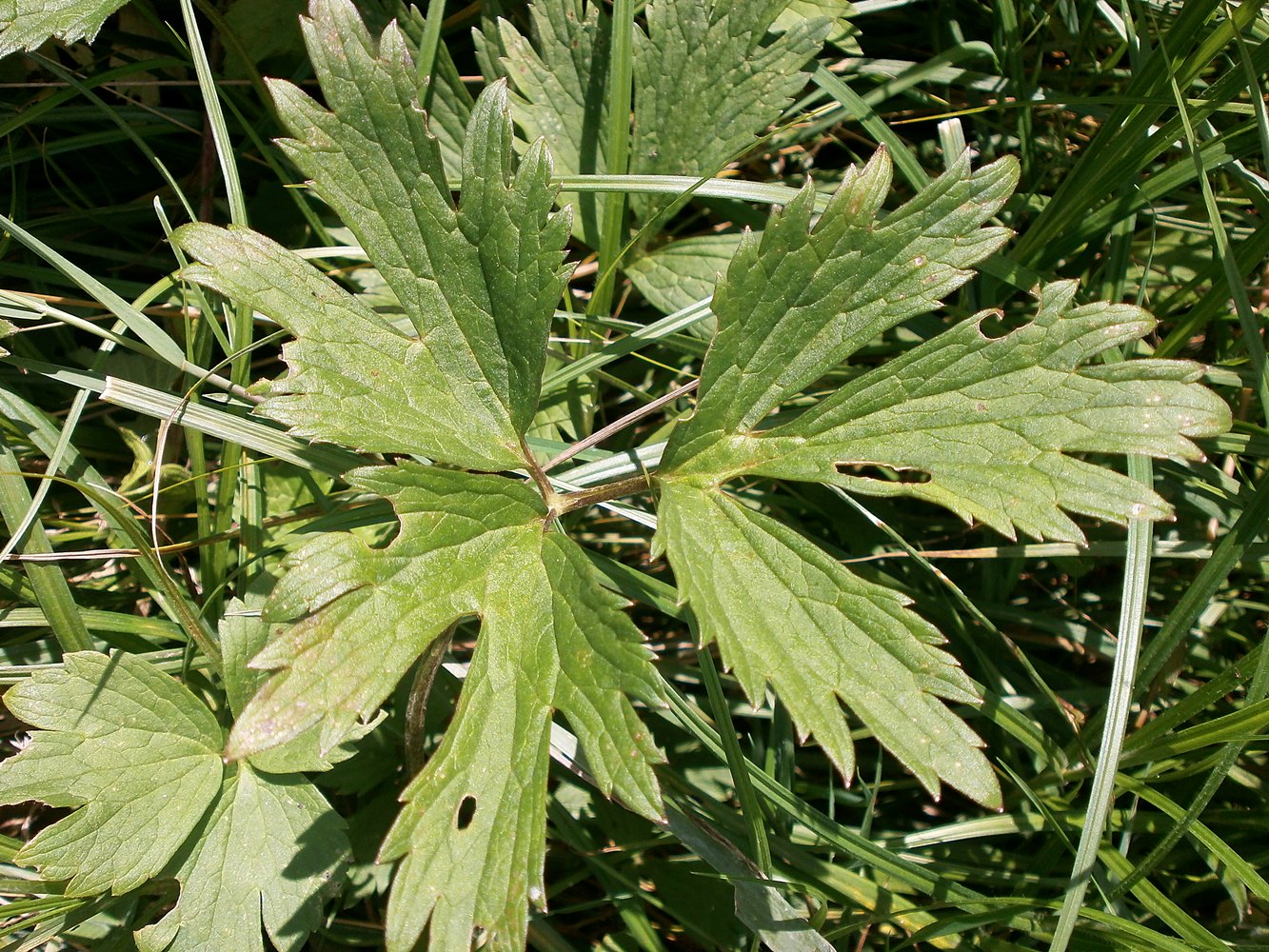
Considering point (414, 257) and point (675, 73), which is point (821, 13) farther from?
point (414, 257)

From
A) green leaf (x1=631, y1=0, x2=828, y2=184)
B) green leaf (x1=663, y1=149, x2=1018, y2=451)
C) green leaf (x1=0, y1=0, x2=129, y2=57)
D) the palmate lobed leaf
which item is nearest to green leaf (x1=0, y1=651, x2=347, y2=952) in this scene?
the palmate lobed leaf

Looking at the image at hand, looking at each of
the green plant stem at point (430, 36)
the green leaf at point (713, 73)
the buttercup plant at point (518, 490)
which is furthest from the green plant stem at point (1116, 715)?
the green plant stem at point (430, 36)

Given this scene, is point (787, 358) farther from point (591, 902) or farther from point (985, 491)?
point (591, 902)

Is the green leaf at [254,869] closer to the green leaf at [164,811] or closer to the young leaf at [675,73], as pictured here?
the green leaf at [164,811]

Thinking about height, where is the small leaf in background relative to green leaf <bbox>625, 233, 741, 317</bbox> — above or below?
above

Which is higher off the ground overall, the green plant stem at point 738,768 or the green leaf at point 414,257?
the green leaf at point 414,257

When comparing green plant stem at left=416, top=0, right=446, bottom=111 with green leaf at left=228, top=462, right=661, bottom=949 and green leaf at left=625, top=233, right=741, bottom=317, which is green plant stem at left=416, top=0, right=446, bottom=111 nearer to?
green leaf at left=625, top=233, right=741, bottom=317
